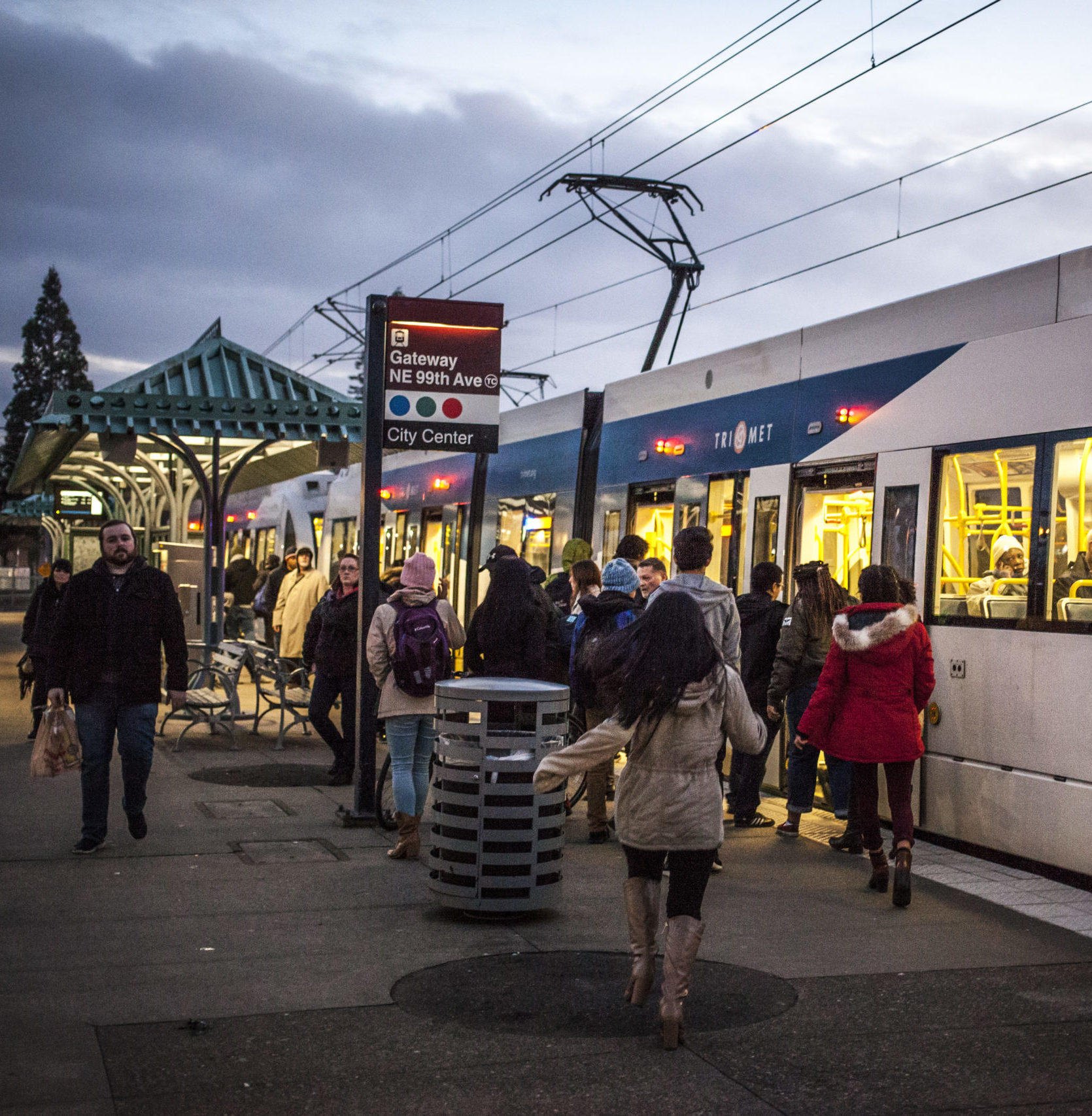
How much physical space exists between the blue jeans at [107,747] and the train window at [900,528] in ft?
13.9

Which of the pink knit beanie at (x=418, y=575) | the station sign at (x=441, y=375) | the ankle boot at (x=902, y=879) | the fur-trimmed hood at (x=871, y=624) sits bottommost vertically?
the ankle boot at (x=902, y=879)

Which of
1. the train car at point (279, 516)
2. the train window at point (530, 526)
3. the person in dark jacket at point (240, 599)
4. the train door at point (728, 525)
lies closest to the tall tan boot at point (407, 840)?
the train door at point (728, 525)

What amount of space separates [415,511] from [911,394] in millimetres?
9941

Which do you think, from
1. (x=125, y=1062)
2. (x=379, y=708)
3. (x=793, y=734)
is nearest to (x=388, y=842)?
(x=379, y=708)

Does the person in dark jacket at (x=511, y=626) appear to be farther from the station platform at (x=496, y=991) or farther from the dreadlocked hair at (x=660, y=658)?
the dreadlocked hair at (x=660, y=658)

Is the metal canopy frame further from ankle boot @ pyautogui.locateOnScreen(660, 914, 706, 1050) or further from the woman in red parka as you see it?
ankle boot @ pyautogui.locateOnScreen(660, 914, 706, 1050)

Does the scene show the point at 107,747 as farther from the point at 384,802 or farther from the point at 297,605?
the point at 297,605

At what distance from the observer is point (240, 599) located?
23.0m

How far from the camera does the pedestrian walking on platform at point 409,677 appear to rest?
768 centimetres

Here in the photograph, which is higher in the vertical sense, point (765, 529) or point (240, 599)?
point (765, 529)

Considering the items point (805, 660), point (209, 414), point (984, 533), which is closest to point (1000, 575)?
point (984, 533)

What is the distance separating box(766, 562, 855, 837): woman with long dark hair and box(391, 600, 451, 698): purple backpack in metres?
2.10

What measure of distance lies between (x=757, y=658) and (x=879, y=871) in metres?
1.94

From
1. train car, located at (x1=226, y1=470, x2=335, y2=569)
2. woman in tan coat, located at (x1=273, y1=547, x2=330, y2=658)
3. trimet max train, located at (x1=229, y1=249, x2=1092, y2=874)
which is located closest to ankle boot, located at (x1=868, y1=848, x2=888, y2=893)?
trimet max train, located at (x1=229, y1=249, x2=1092, y2=874)
